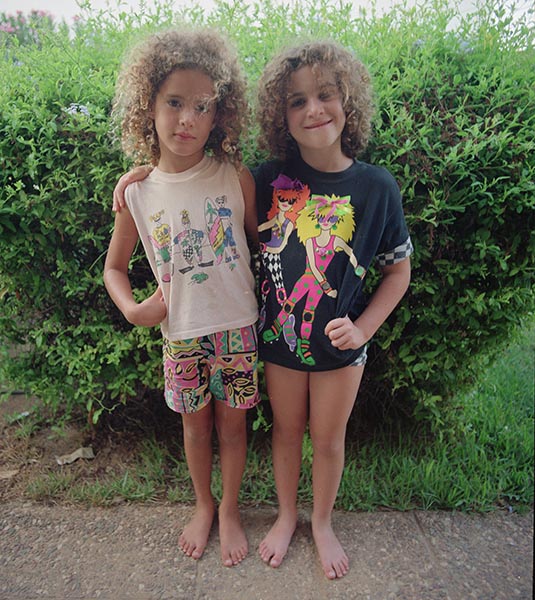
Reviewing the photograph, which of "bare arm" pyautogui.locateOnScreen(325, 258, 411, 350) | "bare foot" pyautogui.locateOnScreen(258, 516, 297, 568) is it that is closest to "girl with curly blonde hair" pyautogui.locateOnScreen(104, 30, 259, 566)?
"bare arm" pyautogui.locateOnScreen(325, 258, 411, 350)

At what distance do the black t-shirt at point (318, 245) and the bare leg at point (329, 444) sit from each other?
0.09 m

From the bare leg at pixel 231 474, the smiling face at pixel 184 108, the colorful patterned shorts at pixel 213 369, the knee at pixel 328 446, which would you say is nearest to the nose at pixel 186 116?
the smiling face at pixel 184 108

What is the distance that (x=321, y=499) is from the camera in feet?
7.14

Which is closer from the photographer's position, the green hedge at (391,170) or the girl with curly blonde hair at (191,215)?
→ the girl with curly blonde hair at (191,215)

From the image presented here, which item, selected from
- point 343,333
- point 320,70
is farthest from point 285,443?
point 320,70

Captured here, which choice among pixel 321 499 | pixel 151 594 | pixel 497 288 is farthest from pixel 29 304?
pixel 497 288

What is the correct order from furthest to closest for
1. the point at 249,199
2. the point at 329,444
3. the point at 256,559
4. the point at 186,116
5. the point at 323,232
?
the point at 256,559
the point at 329,444
the point at 249,199
the point at 323,232
the point at 186,116

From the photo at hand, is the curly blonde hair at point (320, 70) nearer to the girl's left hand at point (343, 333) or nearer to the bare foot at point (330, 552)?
the girl's left hand at point (343, 333)

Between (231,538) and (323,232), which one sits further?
(231,538)

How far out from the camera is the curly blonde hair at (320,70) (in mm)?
1742

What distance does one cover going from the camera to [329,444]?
2.06 m

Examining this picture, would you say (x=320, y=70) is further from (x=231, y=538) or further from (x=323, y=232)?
(x=231, y=538)

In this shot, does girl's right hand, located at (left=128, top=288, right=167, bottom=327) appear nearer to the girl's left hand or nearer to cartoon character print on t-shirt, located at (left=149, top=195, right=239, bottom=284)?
cartoon character print on t-shirt, located at (left=149, top=195, right=239, bottom=284)

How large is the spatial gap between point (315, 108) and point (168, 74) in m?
0.47
